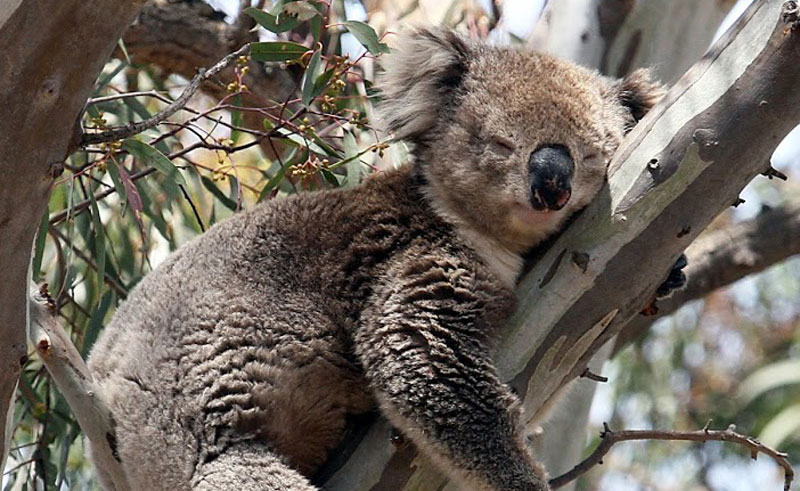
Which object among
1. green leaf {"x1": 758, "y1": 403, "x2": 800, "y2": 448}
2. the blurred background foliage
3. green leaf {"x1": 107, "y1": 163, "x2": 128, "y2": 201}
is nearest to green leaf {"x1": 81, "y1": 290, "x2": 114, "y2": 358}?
the blurred background foliage

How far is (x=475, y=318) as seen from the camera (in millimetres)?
2686

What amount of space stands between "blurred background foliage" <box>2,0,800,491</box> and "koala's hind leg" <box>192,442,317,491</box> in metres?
0.99

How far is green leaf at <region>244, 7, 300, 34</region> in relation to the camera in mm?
3262

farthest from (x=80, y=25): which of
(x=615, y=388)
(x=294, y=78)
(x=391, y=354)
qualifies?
(x=615, y=388)

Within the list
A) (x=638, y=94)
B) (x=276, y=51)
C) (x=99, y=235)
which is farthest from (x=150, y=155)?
(x=638, y=94)

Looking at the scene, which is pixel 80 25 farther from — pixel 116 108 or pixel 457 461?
pixel 116 108

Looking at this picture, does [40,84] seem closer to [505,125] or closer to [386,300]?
[386,300]

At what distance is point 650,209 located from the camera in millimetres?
2480

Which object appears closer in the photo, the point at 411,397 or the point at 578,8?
the point at 411,397

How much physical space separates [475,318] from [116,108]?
231 centimetres

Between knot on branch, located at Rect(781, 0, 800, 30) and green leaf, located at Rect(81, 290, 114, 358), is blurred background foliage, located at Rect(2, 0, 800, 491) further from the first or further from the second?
knot on branch, located at Rect(781, 0, 800, 30)

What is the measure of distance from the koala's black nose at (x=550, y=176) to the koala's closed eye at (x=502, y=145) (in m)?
0.08

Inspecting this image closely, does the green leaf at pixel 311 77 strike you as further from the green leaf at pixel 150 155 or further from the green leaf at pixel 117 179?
the green leaf at pixel 117 179

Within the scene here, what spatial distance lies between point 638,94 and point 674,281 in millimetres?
660
